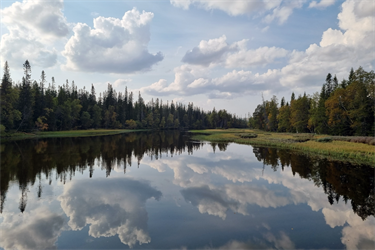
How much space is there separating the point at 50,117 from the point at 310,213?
8792 centimetres

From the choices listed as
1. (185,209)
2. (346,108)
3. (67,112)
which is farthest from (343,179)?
(67,112)

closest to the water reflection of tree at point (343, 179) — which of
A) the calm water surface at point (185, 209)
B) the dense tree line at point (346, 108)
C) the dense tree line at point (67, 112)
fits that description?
the calm water surface at point (185, 209)

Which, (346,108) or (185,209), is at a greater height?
(346,108)

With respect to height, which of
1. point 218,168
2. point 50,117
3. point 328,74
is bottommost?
point 218,168

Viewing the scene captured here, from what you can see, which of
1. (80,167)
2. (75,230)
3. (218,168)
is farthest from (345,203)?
(80,167)

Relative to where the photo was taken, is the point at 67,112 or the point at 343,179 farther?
the point at 67,112

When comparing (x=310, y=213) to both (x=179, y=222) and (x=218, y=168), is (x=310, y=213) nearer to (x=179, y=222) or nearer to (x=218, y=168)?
(x=179, y=222)

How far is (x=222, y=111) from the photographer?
589 feet

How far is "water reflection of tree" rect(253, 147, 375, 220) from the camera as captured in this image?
1392 cm

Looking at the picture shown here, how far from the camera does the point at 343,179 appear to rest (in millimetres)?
19000

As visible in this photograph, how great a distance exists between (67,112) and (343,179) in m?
92.4

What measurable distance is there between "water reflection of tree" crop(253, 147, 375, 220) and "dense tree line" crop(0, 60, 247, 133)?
64.4 metres

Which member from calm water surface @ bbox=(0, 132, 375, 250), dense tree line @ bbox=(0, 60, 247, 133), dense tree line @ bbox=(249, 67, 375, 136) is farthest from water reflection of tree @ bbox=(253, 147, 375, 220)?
dense tree line @ bbox=(0, 60, 247, 133)

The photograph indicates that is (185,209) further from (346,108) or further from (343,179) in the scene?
(346,108)
